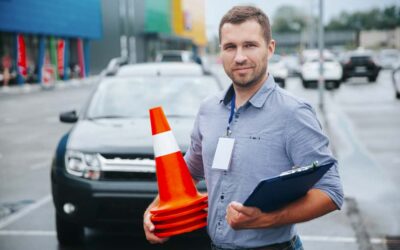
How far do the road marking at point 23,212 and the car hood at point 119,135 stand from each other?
1476 millimetres

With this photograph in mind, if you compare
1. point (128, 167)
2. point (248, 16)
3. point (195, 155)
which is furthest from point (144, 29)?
point (248, 16)

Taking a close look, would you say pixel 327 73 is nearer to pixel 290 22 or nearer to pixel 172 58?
pixel 172 58

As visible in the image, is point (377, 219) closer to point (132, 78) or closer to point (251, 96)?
point (132, 78)

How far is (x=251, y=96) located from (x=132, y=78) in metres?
4.87

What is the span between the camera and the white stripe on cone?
109 inches

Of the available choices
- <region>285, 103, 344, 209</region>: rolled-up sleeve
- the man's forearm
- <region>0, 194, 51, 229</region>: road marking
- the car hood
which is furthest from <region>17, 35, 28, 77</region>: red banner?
the man's forearm

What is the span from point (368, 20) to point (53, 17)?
405 ft

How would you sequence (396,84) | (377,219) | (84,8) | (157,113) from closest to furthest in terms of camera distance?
1. (157,113)
2. (377,219)
3. (396,84)
4. (84,8)

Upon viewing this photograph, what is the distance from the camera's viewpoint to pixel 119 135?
18.3 ft

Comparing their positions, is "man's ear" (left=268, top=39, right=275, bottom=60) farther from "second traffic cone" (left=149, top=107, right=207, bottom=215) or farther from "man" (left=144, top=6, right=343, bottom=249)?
"second traffic cone" (left=149, top=107, right=207, bottom=215)

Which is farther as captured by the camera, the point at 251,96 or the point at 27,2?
the point at 27,2

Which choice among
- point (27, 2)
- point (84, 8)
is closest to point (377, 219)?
point (27, 2)

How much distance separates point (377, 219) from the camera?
6.40m

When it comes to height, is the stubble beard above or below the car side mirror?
above
